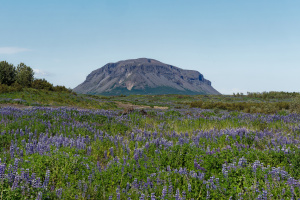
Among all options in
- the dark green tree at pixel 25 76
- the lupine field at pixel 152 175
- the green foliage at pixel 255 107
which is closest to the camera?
the lupine field at pixel 152 175

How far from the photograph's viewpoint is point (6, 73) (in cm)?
3950

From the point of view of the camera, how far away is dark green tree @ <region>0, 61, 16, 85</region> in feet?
127

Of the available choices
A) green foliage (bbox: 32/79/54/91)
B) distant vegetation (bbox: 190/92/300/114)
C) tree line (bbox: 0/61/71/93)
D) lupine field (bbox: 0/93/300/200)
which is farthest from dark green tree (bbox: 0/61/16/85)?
lupine field (bbox: 0/93/300/200)

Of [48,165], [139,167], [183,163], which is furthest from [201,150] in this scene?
[48,165]

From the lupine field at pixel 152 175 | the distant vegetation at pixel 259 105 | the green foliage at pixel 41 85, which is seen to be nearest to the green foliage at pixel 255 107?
the distant vegetation at pixel 259 105

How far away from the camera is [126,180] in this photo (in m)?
4.22

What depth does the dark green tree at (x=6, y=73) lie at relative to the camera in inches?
1529

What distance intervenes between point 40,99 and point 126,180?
25452mm

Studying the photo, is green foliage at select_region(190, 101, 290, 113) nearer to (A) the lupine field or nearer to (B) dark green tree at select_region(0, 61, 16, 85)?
(A) the lupine field

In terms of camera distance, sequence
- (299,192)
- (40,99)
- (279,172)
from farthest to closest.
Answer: (40,99) → (279,172) → (299,192)

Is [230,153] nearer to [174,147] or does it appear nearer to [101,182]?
[174,147]

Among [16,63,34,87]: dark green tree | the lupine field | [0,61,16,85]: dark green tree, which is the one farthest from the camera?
[16,63,34,87]: dark green tree

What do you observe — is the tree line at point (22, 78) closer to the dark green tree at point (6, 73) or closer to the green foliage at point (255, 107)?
the dark green tree at point (6, 73)

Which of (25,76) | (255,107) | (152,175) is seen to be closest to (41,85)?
(25,76)
